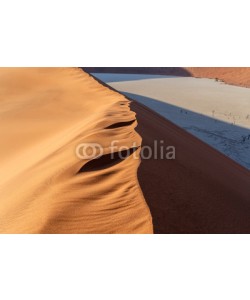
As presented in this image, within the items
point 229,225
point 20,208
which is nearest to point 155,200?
point 229,225

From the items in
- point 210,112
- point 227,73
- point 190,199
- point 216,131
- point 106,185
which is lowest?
point 216,131

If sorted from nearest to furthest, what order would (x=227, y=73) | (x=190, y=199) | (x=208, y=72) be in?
(x=190, y=199), (x=227, y=73), (x=208, y=72)

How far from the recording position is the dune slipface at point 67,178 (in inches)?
90.5

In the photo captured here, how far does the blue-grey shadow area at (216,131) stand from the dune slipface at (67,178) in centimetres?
274

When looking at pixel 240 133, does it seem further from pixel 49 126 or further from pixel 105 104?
pixel 49 126

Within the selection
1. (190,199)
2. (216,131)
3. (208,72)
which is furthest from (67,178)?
(208,72)

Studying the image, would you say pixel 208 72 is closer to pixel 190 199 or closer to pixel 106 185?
pixel 190 199

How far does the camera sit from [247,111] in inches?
437

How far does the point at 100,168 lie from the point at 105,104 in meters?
4.17

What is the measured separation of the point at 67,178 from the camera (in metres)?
2.92

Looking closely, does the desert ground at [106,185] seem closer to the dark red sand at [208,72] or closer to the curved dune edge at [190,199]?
the curved dune edge at [190,199]

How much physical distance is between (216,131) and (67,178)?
673 centimetres

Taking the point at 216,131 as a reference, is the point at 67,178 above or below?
above

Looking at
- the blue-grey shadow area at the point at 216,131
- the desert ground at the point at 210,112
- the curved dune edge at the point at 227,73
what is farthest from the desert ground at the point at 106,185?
the curved dune edge at the point at 227,73
